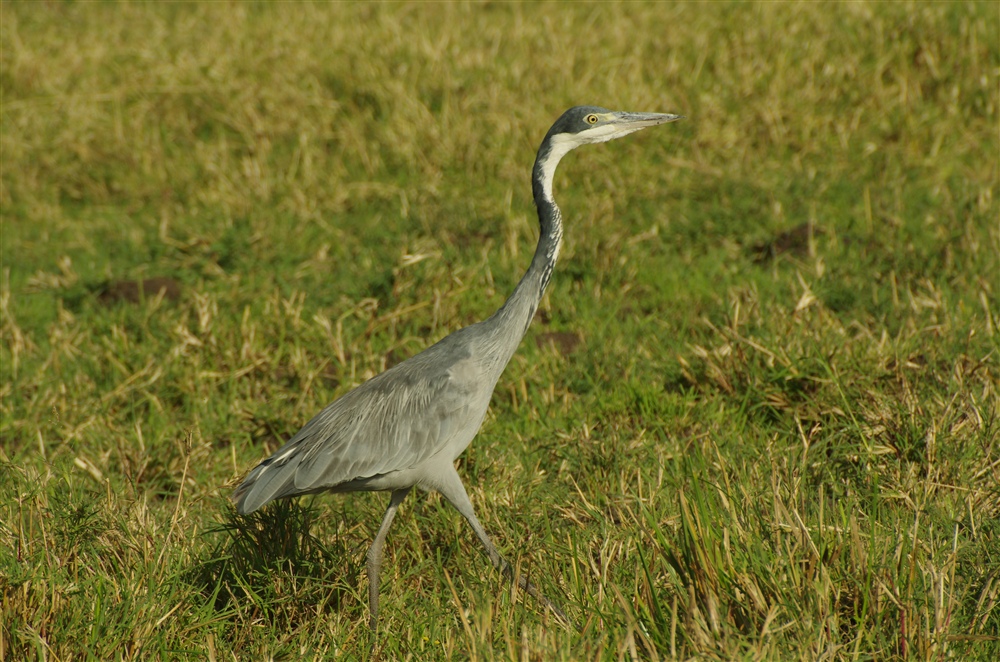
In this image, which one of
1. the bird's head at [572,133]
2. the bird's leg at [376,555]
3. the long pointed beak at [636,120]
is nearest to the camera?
the bird's leg at [376,555]

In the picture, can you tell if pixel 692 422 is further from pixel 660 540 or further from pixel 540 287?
pixel 660 540

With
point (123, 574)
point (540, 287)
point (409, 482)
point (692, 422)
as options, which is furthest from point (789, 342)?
point (123, 574)

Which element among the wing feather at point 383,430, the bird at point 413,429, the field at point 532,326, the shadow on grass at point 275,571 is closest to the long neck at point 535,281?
the bird at point 413,429

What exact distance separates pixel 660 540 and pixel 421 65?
18.1 ft

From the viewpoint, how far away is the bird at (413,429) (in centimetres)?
363

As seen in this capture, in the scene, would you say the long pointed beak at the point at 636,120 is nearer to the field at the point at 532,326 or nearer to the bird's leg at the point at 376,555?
the field at the point at 532,326

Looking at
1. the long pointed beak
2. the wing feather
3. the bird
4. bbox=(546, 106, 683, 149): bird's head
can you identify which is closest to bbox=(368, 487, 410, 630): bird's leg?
the bird

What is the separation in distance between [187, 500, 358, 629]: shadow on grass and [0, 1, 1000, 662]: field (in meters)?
0.02

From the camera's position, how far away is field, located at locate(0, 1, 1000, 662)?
3.13 m

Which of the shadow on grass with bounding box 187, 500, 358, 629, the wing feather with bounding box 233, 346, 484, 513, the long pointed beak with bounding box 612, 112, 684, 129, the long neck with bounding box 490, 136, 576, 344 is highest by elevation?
the long pointed beak with bounding box 612, 112, 684, 129

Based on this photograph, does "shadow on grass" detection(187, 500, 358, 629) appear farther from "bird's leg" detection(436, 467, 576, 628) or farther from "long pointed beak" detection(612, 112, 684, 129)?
"long pointed beak" detection(612, 112, 684, 129)

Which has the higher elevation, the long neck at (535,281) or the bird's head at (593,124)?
the bird's head at (593,124)

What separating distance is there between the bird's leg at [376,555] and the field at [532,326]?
0.19ft

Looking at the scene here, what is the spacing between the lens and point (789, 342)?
467 centimetres
